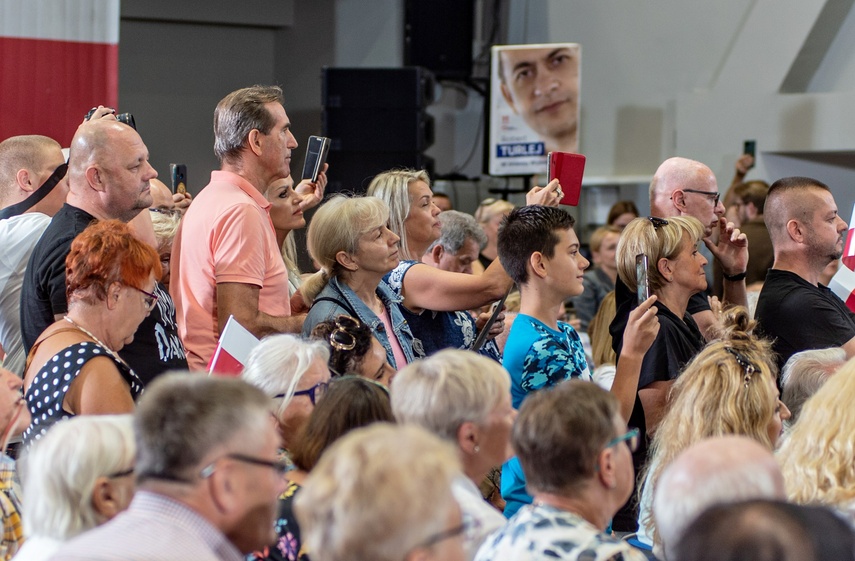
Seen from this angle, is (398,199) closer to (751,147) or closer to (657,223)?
(657,223)

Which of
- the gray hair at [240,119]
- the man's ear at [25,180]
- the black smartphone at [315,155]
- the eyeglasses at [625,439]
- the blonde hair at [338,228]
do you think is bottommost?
the eyeglasses at [625,439]

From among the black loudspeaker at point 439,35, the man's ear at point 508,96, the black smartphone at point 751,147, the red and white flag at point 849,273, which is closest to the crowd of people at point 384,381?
the red and white flag at point 849,273

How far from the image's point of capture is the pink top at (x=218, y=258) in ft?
9.39

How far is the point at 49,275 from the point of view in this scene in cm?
267

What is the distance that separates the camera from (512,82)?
25.0 feet

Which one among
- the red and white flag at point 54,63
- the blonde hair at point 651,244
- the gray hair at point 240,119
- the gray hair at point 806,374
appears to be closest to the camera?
the gray hair at point 806,374

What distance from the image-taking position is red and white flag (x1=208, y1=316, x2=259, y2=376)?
98.3 inches

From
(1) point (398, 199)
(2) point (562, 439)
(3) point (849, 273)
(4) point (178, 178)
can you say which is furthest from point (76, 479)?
(3) point (849, 273)

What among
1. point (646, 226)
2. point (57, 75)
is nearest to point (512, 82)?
point (57, 75)

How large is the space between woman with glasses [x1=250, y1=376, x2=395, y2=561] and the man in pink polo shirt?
0.81 metres

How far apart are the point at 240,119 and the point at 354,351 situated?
0.84 m

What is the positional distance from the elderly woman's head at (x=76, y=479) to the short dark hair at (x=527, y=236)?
1420 mm

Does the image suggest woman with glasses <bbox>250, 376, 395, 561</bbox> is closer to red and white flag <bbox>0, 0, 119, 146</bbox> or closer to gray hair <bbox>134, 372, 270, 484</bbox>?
gray hair <bbox>134, 372, 270, 484</bbox>

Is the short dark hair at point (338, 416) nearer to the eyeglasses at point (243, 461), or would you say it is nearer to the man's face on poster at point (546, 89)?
the eyeglasses at point (243, 461)
